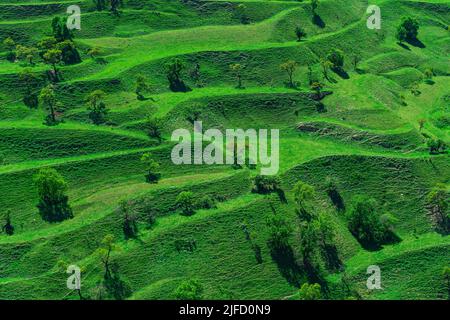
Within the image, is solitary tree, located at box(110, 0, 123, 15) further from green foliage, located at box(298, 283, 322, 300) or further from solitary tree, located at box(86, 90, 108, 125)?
green foliage, located at box(298, 283, 322, 300)

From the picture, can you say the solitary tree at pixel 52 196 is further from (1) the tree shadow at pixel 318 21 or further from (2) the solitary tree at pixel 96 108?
(1) the tree shadow at pixel 318 21

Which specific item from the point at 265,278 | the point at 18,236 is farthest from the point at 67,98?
the point at 265,278

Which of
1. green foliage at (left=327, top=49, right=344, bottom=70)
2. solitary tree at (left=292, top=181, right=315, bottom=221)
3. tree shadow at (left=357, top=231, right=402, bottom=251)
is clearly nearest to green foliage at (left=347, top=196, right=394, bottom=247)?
tree shadow at (left=357, top=231, right=402, bottom=251)

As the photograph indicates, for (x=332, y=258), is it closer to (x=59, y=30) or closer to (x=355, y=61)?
(x=355, y=61)

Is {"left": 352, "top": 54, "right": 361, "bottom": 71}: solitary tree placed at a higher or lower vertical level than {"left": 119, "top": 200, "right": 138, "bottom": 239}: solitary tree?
higher

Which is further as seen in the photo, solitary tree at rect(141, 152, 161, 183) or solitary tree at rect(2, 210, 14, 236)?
solitary tree at rect(141, 152, 161, 183)

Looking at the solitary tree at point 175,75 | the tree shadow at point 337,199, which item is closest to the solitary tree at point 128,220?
the tree shadow at point 337,199

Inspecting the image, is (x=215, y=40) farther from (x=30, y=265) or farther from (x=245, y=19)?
(x=30, y=265)
